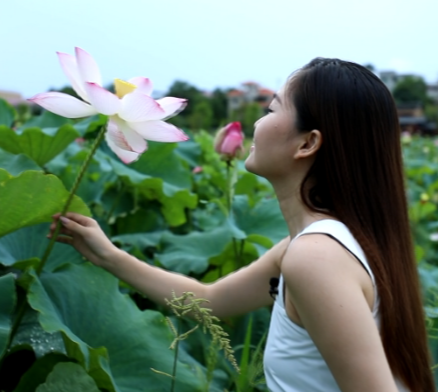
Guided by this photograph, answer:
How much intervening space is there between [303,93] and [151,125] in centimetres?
23

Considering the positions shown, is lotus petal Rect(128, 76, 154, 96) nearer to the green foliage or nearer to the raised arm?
the raised arm


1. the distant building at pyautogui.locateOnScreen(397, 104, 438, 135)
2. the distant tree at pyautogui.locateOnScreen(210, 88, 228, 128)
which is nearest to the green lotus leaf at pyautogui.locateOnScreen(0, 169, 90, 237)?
the distant building at pyautogui.locateOnScreen(397, 104, 438, 135)

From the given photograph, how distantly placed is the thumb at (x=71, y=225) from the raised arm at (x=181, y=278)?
0.08ft

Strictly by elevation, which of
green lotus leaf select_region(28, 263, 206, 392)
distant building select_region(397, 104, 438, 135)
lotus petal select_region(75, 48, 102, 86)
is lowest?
distant building select_region(397, 104, 438, 135)

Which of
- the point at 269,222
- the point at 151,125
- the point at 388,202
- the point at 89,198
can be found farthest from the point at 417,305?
the point at 89,198

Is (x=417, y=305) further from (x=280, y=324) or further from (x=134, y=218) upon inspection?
(x=134, y=218)

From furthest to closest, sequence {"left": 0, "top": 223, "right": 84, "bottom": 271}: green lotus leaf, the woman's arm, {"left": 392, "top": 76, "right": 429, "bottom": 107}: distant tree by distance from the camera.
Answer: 1. {"left": 392, "top": 76, "right": 429, "bottom": 107}: distant tree
2. {"left": 0, "top": 223, "right": 84, "bottom": 271}: green lotus leaf
3. the woman's arm

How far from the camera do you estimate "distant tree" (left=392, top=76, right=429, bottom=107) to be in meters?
37.8

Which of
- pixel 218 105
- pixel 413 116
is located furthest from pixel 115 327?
pixel 413 116

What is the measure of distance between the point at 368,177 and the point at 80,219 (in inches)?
19.6

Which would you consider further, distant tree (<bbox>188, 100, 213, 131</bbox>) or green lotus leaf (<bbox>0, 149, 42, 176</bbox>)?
distant tree (<bbox>188, 100, 213, 131</bbox>)

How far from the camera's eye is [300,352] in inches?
35.4

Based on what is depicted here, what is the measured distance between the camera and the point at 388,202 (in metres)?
0.90

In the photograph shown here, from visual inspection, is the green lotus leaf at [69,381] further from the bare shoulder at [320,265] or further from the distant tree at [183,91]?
the distant tree at [183,91]
